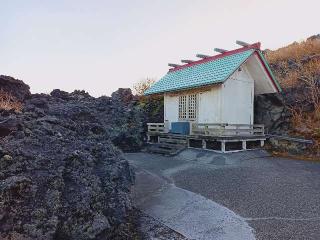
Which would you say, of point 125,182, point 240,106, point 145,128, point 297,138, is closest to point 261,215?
point 125,182

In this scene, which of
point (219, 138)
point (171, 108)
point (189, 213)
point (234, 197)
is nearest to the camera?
point (189, 213)

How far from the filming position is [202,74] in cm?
1519

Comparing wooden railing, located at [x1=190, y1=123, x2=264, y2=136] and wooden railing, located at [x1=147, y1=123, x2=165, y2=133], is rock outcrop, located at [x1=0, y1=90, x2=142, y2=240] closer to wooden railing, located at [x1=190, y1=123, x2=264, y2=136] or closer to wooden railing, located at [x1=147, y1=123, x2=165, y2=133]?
wooden railing, located at [x1=190, y1=123, x2=264, y2=136]

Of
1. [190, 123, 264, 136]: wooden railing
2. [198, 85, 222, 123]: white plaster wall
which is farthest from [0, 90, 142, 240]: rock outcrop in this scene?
[198, 85, 222, 123]: white plaster wall

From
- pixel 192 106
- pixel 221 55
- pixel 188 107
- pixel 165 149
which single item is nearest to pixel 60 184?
pixel 165 149

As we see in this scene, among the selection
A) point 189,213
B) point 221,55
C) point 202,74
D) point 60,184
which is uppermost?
point 221,55

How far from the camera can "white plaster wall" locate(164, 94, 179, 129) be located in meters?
16.8

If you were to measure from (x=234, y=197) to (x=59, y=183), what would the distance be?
4561 mm

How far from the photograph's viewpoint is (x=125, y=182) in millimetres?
6094

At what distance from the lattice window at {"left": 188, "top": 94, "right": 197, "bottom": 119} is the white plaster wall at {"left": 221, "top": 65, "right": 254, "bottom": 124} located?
6.44ft

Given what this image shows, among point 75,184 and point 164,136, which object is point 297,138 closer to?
point 164,136

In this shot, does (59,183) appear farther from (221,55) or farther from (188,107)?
(221,55)

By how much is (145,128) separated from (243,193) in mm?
11357

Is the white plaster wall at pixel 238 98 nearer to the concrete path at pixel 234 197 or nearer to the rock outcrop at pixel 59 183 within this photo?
the concrete path at pixel 234 197
